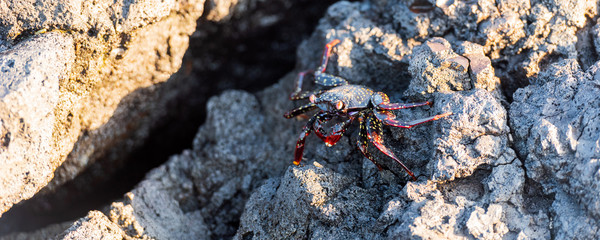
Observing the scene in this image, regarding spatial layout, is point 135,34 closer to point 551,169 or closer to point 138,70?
point 138,70

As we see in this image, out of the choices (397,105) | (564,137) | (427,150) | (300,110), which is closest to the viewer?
(564,137)

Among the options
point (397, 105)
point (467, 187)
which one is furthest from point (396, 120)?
point (467, 187)

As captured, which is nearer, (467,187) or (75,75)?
(467,187)

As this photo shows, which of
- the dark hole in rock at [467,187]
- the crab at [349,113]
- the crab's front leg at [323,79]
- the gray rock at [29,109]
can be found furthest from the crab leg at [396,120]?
the gray rock at [29,109]

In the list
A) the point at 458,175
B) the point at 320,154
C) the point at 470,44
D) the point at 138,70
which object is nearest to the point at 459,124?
the point at 458,175

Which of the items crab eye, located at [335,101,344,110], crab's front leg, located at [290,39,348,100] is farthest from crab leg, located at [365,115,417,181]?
crab's front leg, located at [290,39,348,100]

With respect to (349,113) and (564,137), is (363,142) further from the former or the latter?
(564,137)
